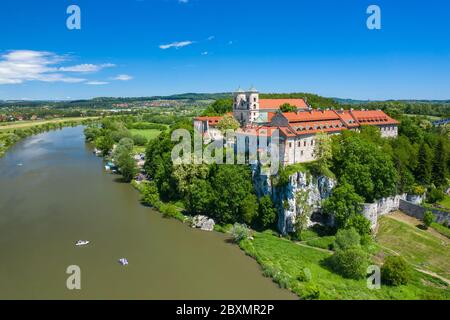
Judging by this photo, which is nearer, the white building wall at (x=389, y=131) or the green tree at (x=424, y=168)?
the green tree at (x=424, y=168)

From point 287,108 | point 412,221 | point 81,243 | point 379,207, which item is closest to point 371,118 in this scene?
point 287,108

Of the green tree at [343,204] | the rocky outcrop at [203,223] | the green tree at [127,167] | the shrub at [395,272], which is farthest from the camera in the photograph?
the green tree at [127,167]

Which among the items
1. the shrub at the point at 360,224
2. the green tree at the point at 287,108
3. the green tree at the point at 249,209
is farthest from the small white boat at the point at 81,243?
the green tree at the point at 287,108

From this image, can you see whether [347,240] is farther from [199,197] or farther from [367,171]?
[199,197]

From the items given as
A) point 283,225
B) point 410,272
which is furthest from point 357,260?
point 283,225

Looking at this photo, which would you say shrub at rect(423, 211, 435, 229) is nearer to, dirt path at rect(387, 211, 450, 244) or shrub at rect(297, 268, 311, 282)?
dirt path at rect(387, 211, 450, 244)

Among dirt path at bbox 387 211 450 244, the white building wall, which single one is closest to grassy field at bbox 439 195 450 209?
dirt path at bbox 387 211 450 244

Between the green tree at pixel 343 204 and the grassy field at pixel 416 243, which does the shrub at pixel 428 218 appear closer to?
the grassy field at pixel 416 243
